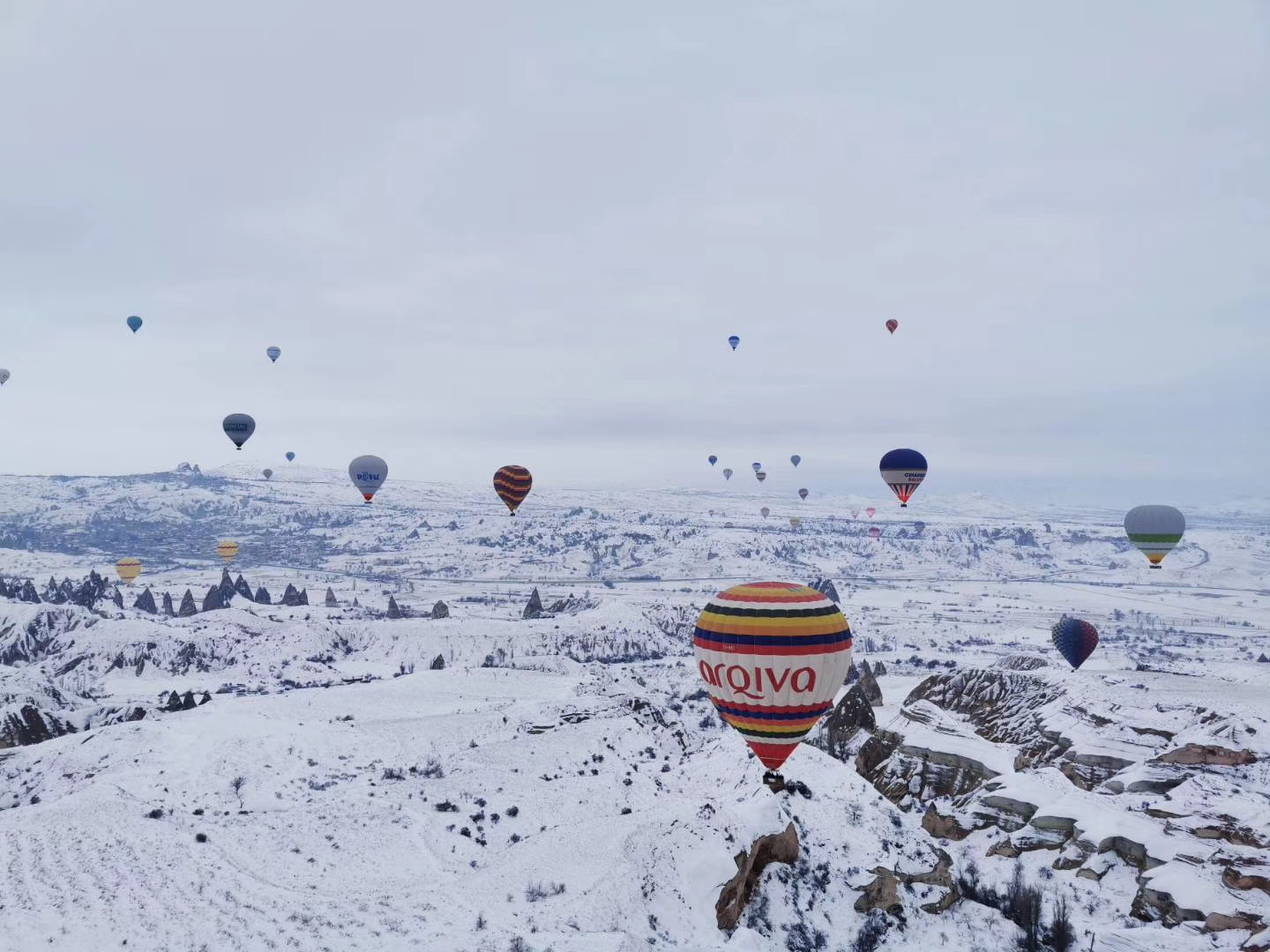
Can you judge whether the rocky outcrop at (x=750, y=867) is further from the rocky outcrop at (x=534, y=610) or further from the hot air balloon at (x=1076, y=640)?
the rocky outcrop at (x=534, y=610)

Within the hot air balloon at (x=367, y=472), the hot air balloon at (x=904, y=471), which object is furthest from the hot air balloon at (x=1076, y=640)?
the hot air balloon at (x=367, y=472)

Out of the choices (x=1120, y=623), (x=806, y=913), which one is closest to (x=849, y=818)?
(x=806, y=913)

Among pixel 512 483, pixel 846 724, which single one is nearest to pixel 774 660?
pixel 846 724

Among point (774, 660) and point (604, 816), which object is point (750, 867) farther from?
point (604, 816)

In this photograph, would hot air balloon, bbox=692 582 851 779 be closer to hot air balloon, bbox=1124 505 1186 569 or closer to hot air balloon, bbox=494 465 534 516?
hot air balloon, bbox=494 465 534 516

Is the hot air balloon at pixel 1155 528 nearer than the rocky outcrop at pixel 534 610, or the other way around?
the hot air balloon at pixel 1155 528

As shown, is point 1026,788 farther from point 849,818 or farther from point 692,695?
point 692,695
